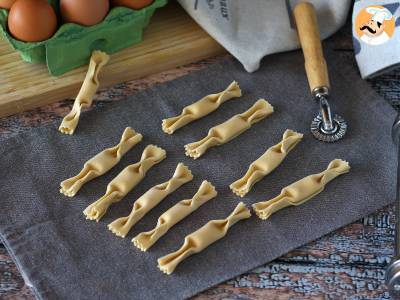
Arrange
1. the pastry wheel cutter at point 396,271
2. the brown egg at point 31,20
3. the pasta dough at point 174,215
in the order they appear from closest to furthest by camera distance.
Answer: the pastry wheel cutter at point 396,271, the pasta dough at point 174,215, the brown egg at point 31,20

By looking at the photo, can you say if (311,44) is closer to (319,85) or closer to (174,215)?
(319,85)

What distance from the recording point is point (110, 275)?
1017mm

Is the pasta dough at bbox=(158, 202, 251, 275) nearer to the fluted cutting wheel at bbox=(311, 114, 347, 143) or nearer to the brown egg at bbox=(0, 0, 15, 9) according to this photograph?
the fluted cutting wheel at bbox=(311, 114, 347, 143)

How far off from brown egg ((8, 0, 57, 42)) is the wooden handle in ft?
1.35

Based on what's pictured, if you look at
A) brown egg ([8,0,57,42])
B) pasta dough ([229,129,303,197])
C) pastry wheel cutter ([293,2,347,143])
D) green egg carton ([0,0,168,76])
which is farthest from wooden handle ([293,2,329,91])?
brown egg ([8,0,57,42])

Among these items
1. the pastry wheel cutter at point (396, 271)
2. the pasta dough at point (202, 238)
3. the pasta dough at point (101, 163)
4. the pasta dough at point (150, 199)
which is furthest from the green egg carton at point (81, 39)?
the pastry wheel cutter at point (396, 271)

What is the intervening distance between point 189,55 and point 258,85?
5.6 inches

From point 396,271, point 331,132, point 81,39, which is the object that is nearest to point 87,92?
point 81,39

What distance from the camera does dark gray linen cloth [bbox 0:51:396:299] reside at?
3.36ft

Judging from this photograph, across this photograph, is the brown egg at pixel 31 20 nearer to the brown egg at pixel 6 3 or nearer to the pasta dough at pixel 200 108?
the brown egg at pixel 6 3

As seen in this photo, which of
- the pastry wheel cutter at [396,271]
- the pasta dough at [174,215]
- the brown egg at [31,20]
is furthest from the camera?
the brown egg at [31,20]

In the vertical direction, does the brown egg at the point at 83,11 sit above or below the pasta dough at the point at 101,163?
above

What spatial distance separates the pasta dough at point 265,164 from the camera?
1.12 m

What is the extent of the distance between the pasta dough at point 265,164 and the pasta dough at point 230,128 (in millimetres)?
61
